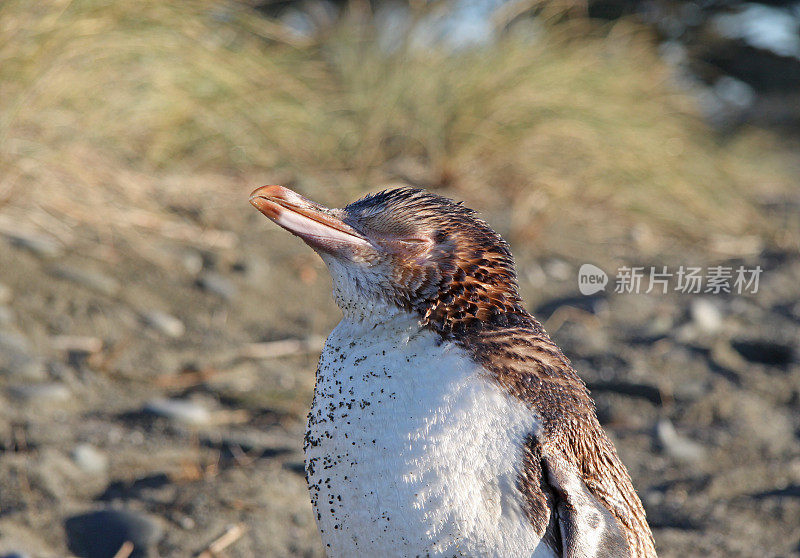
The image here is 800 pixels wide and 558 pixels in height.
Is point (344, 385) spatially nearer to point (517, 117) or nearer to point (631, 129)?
point (517, 117)

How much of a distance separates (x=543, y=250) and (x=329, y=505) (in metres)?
4.30

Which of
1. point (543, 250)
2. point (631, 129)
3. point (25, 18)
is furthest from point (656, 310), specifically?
point (25, 18)

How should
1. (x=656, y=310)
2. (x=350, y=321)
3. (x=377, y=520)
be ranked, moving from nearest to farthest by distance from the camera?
(x=377, y=520)
(x=350, y=321)
(x=656, y=310)

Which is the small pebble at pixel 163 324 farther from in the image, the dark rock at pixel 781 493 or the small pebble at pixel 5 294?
the dark rock at pixel 781 493

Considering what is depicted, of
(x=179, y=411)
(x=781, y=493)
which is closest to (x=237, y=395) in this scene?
(x=179, y=411)

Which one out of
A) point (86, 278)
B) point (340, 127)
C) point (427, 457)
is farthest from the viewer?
point (340, 127)

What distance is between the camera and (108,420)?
316 centimetres

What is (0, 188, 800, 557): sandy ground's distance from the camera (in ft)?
8.71

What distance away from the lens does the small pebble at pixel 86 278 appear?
3.90m

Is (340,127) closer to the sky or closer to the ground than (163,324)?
closer to the ground

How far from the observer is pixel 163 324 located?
392cm

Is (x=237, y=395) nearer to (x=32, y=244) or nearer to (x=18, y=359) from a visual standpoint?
(x=18, y=359)

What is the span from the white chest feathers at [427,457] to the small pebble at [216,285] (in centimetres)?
274

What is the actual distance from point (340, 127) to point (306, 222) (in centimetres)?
453
